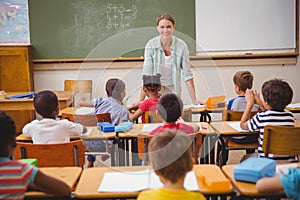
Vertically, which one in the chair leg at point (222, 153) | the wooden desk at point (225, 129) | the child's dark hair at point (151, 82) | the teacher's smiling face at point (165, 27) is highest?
the teacher's smiling face at point (165, 27)

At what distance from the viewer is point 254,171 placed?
1739mm

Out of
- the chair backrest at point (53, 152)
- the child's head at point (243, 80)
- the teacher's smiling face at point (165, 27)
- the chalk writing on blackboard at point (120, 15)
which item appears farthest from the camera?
the chalk writing on blackboard at point (120, 15)

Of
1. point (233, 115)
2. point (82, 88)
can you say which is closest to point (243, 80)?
point (233, 115)

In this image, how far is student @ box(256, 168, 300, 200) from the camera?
1653 millimetres

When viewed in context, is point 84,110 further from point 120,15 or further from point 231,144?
point 120,15

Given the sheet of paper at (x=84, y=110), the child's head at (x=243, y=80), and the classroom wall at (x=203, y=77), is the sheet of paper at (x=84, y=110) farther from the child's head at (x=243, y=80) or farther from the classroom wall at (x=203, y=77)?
the classroom wall at (x=203, y=77)

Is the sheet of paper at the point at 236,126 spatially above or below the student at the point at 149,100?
below

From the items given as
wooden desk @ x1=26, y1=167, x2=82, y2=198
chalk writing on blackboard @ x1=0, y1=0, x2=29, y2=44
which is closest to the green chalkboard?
chalk writing on blackboard @ x1=0, y1=0, x2=29, y2=44

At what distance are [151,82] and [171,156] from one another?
7.44ft

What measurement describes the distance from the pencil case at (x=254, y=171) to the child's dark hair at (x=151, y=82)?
1.91 metres

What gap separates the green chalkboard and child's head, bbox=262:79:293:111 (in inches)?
139

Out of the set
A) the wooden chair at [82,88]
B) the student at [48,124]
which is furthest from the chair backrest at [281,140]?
the wooden chair at [82,88]

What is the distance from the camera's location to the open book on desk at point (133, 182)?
1.75m

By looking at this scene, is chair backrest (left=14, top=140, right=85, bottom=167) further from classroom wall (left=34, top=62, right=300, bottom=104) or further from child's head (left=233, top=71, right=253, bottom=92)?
classroom wall (left=34, top=62, right=300, bottom=104)
